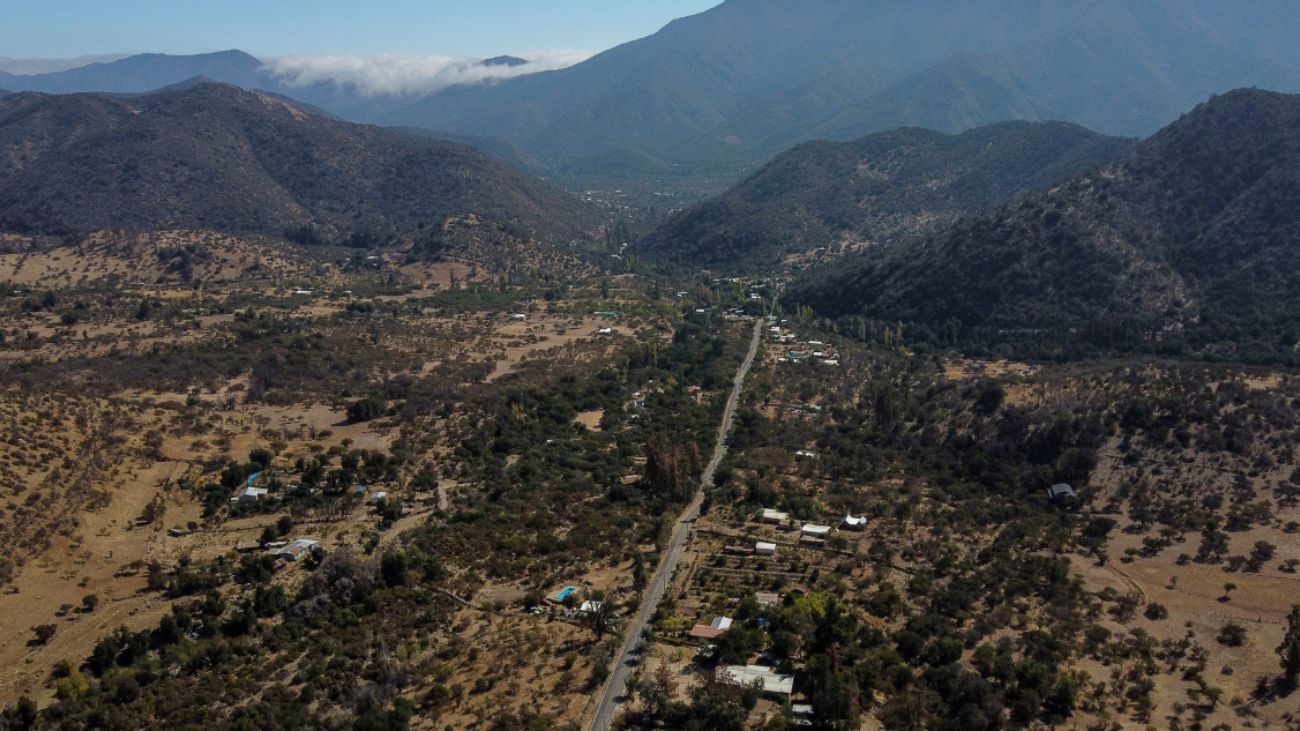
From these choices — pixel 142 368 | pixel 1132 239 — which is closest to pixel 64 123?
pixel 142 368

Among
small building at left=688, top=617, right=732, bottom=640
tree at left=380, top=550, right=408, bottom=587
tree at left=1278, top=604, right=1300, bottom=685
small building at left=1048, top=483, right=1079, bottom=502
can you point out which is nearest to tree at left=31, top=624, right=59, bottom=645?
tree at left=380, top=550, right=408, bottom=587

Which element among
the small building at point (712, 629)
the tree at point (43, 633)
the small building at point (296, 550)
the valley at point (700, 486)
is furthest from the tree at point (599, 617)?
the tree at point (43, 633)

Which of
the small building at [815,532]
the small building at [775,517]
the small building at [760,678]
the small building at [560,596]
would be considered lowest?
the small building at [775,517]

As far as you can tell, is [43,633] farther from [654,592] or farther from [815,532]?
[815,532]

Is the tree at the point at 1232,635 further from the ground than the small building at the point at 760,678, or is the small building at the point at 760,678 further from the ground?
the small building at the point at 760,678

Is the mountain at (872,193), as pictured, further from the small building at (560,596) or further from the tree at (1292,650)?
the tree at (1292,650)

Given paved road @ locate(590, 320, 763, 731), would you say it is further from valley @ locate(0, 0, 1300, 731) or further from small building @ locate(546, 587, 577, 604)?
small building @ locate(546, 587, 577, 604)

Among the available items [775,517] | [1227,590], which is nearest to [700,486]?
[775,517]

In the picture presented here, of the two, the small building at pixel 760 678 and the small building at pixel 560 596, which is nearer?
the small building at pixel 760 678
